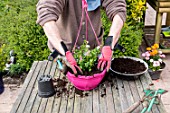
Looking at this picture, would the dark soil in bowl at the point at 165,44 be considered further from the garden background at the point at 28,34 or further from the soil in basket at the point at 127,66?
the soil in basket at the point at 127,66

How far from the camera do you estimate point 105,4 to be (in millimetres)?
1898

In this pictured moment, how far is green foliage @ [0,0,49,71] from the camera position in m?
3.55

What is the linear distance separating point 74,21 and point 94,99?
1.83 ft

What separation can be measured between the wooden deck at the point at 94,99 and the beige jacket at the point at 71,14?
34 centimetres

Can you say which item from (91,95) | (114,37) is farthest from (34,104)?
(114,37)

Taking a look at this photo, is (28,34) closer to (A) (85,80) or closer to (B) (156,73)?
(B) (156,73)

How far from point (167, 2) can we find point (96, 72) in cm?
252

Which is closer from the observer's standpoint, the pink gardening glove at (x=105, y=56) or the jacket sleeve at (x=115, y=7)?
the pink gardening glove at (x=105, y=56)

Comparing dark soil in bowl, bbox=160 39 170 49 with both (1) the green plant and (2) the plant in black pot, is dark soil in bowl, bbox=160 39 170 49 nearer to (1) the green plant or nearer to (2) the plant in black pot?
(2) the plant in black pot

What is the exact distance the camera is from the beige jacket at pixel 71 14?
1724 millimetres

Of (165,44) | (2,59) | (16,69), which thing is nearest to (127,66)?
(16,69)

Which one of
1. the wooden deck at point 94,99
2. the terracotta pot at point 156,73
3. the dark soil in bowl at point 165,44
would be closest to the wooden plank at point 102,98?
the wooden deck at point 94,99

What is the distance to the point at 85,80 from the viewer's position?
1.74m

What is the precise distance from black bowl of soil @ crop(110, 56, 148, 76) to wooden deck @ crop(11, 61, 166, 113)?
0.05m
